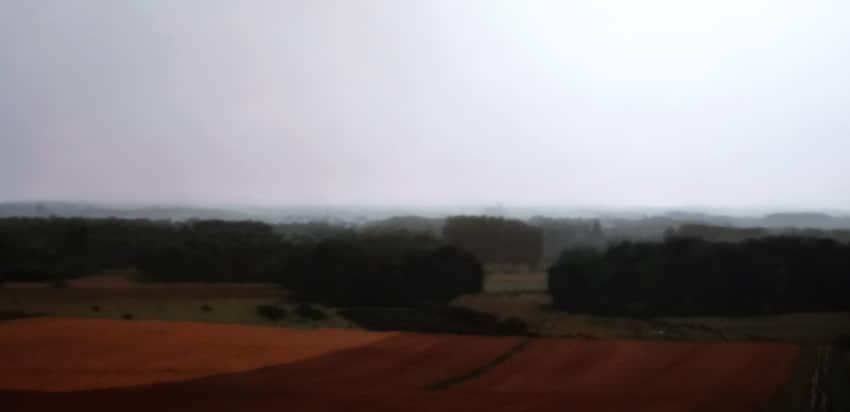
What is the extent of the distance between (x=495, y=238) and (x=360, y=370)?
308 cm

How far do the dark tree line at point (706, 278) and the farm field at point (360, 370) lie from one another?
0.59 metres

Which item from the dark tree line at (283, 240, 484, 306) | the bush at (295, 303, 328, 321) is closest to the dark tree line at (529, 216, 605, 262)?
the dark tree line at (283, 240, 484, 306)

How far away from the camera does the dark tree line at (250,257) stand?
10.4 meters

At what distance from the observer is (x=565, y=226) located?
1059 cm

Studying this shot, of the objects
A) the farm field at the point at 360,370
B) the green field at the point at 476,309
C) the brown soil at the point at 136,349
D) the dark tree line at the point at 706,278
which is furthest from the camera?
the dark tree line at the point at 706,278

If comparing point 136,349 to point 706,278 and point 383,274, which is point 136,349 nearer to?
point 383,274

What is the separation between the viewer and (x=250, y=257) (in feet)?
36.4

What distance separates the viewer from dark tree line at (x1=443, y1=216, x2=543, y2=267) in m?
10.6

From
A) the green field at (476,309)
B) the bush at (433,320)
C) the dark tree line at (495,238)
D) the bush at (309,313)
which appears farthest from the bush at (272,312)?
the dark tree line at (495,238)

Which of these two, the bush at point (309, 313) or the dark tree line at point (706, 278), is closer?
the dark tree line at point (706, 278)

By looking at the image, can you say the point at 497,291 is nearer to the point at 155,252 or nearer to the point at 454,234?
the point at 454,234

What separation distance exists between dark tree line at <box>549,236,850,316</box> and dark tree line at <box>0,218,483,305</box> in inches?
47.0

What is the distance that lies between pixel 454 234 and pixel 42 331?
4293 millimetres

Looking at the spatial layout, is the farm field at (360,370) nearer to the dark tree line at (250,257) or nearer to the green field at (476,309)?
the green field at (476,309)
